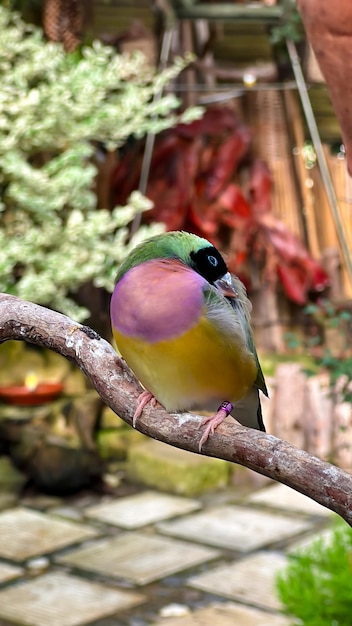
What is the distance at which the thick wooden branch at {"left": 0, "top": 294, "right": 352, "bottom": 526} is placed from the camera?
855 mm

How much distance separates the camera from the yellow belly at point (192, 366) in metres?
0.92

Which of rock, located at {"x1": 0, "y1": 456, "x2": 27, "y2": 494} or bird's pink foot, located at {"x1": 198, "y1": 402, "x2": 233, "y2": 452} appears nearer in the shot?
bird's pink foot, located at {"x1": 198, "y1": 402, "x2": 233, "y2": 452}

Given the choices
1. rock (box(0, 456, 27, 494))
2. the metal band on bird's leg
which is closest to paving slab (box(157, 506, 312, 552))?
rock (box(0, 456, 27, 494))

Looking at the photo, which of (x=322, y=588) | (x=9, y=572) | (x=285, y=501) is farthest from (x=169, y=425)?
(x=285, y=501)

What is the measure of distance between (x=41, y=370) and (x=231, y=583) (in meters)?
2.09

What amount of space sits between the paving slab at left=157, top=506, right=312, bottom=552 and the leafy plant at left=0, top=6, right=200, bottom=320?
120 cm

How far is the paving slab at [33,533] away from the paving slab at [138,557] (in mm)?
130

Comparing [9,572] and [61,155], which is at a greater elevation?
[61,155]

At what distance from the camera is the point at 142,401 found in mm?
949

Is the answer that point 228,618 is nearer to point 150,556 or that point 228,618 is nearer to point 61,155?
point 150,556

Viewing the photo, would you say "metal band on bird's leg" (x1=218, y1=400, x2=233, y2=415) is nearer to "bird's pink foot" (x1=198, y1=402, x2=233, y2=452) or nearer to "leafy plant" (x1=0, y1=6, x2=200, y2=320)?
"bird's pink foot" (x1=198, y1=402, x2=233, y2=452)

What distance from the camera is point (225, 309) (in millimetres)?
926

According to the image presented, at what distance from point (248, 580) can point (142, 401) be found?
2.55 metres

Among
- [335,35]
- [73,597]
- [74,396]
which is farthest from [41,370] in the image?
[335,35]
